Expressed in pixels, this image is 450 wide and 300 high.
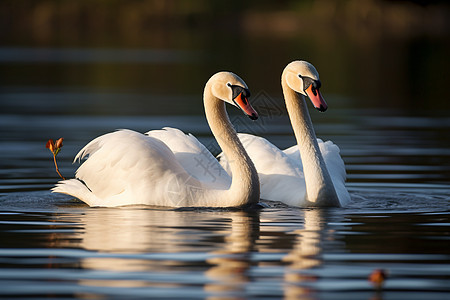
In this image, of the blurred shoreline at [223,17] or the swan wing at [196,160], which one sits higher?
the blurred shoreline at [223,17]

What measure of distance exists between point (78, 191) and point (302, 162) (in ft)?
7.54

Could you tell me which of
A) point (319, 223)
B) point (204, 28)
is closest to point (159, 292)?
point (319, 223)

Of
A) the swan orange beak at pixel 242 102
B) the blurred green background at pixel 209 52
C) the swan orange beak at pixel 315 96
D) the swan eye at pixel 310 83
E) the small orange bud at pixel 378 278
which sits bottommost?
the small orange bud at pixel 378 278

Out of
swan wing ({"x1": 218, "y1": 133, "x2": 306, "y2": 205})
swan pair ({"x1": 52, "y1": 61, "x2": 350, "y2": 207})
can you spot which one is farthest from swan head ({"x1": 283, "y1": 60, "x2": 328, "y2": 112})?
swan wing ({"x1": 218, "y1": 133, "x2": 306, "y2": 205})

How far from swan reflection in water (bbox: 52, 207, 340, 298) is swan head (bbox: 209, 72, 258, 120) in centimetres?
103

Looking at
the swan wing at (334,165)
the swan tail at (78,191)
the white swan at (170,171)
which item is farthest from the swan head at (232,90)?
the swan tail at (78,191)

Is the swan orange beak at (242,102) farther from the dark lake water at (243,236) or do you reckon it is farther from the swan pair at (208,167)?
the dark lake water at (243,236)

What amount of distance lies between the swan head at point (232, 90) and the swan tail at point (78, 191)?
166cm

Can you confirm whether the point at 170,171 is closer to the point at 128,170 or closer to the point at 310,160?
the point at 128,170

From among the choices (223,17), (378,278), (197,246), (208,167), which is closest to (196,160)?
(208,167)

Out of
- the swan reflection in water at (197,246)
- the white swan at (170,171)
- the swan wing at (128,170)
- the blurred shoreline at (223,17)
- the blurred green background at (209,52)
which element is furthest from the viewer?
the blurred shoreline at (223,17)

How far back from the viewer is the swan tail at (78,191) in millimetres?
11734

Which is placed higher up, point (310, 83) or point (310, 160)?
point (310, 83)

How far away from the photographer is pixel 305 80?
11.6m
